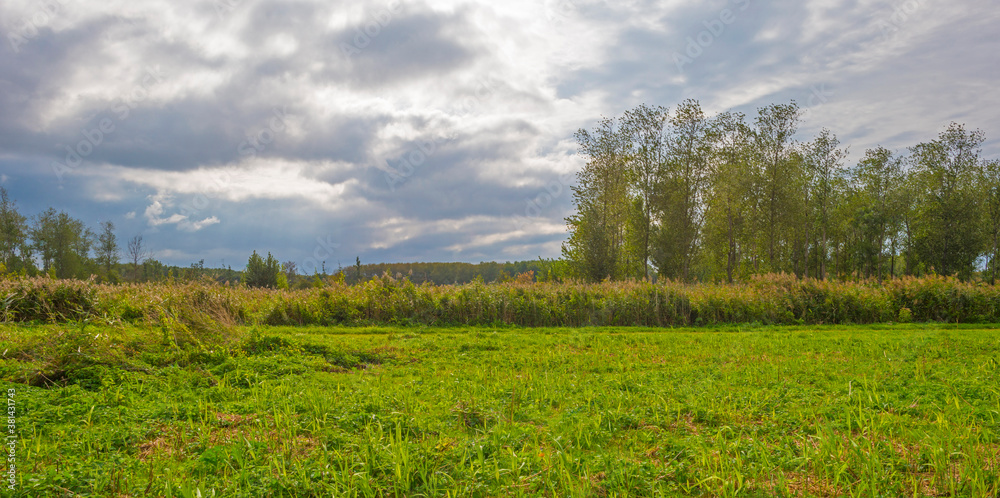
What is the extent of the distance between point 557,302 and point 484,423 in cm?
1103

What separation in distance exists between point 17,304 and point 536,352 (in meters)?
13.9

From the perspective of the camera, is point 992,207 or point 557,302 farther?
point 992,207

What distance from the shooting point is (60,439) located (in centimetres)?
394

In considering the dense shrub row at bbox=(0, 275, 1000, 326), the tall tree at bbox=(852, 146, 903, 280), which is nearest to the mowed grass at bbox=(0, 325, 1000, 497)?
the dense shrub row at bbox=(0, 275, 1000, 326)

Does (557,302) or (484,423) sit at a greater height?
(557,302)

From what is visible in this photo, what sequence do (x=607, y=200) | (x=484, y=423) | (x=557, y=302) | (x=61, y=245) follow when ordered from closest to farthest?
1. (x=484, y=423)
2. (x=557, y=302)
3. (x=607, y=200)
4. (x=61, y=245)

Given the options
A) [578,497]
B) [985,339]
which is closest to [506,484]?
[578,497]

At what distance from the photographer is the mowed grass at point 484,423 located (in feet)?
10.7

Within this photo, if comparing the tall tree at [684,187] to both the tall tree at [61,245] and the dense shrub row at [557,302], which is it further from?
the tall tree at [61,245]

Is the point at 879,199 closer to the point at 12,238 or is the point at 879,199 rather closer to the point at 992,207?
the point at 992,207

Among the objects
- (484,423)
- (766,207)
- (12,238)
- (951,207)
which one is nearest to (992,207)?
(951,207)

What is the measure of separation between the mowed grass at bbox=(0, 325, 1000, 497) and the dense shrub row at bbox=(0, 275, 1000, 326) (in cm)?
709

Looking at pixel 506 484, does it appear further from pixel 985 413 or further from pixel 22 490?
pixel 985 413

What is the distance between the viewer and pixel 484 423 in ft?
14.5
